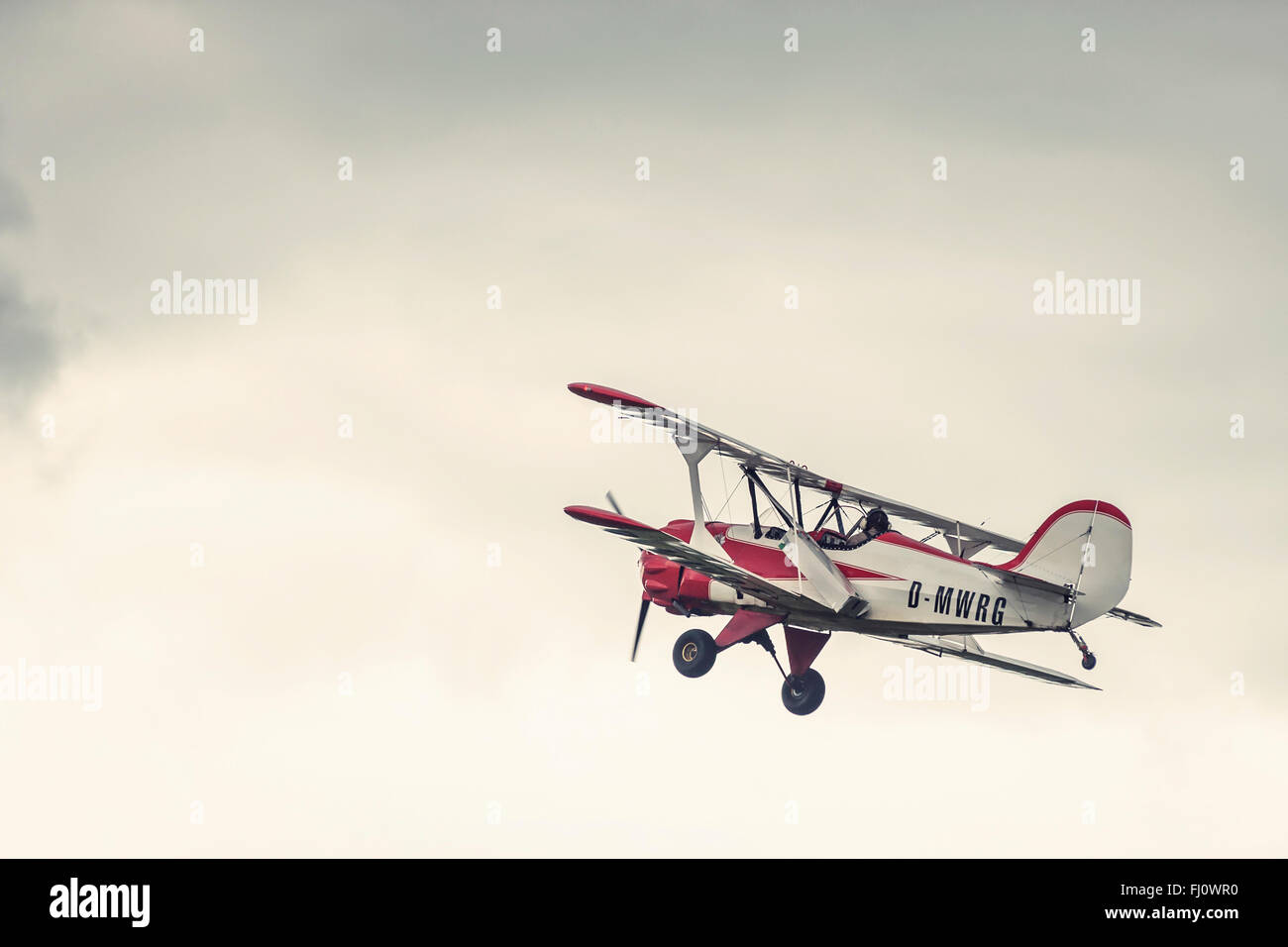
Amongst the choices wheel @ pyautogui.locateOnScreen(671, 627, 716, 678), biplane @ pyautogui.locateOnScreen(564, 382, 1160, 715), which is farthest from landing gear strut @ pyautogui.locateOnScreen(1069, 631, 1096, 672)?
wheel @ pyautogui.locateOnScreen(671, 627, 716, 678)

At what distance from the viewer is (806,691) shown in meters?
50.7

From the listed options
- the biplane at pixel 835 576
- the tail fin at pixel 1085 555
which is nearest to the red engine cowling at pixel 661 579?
the biplane at pixel 835 576

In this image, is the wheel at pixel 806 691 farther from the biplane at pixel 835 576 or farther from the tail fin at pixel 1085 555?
the tail fin at pixel 1085 555

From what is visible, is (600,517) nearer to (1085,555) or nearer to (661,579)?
(661,579)

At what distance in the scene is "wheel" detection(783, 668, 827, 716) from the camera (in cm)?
5066

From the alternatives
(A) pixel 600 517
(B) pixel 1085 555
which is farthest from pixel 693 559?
(B) pixel 1085 555

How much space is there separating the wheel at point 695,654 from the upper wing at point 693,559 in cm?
162

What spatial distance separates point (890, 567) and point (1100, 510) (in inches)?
186

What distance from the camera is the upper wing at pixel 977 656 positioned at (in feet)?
168

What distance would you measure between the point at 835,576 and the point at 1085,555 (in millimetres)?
5510
